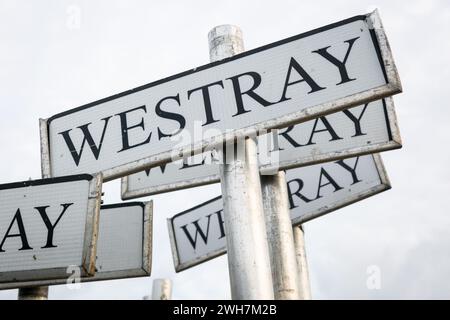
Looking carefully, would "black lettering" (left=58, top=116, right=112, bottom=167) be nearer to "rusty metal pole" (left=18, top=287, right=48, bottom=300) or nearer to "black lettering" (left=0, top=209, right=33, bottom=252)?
"black lettering" (left=0, top=209, right=33, bottom=252)

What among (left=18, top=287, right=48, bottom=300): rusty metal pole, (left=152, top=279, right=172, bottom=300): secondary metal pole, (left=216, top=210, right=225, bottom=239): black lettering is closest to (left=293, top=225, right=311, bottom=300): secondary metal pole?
(left=216, top=210, right=225, bottom=239): black lettering

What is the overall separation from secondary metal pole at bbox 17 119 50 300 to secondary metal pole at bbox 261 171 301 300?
3.79 ft

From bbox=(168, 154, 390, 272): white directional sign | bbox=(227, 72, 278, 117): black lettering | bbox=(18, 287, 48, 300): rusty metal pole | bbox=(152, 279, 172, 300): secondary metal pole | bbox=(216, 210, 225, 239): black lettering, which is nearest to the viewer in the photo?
bbox=(227, 72, 278, 117): black lettering

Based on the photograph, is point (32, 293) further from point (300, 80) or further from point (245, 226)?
point (300, 80)

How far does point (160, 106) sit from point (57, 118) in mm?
654

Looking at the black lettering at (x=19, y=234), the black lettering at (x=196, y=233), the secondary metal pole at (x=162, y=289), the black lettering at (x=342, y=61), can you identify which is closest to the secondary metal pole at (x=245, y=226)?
the black lettering at (x=342, y=61)

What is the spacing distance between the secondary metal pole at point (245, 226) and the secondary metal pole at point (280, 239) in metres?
0.72

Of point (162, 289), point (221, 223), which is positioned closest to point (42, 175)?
point (221, 223)

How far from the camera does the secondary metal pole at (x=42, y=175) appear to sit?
2873mm

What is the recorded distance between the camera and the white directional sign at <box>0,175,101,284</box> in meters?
2.61

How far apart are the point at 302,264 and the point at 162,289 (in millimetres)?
4058

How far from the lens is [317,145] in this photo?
10.7 feet

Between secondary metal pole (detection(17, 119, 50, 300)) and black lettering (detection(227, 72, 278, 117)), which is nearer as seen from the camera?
black lettering (detection(227, 72, 278, 117))
